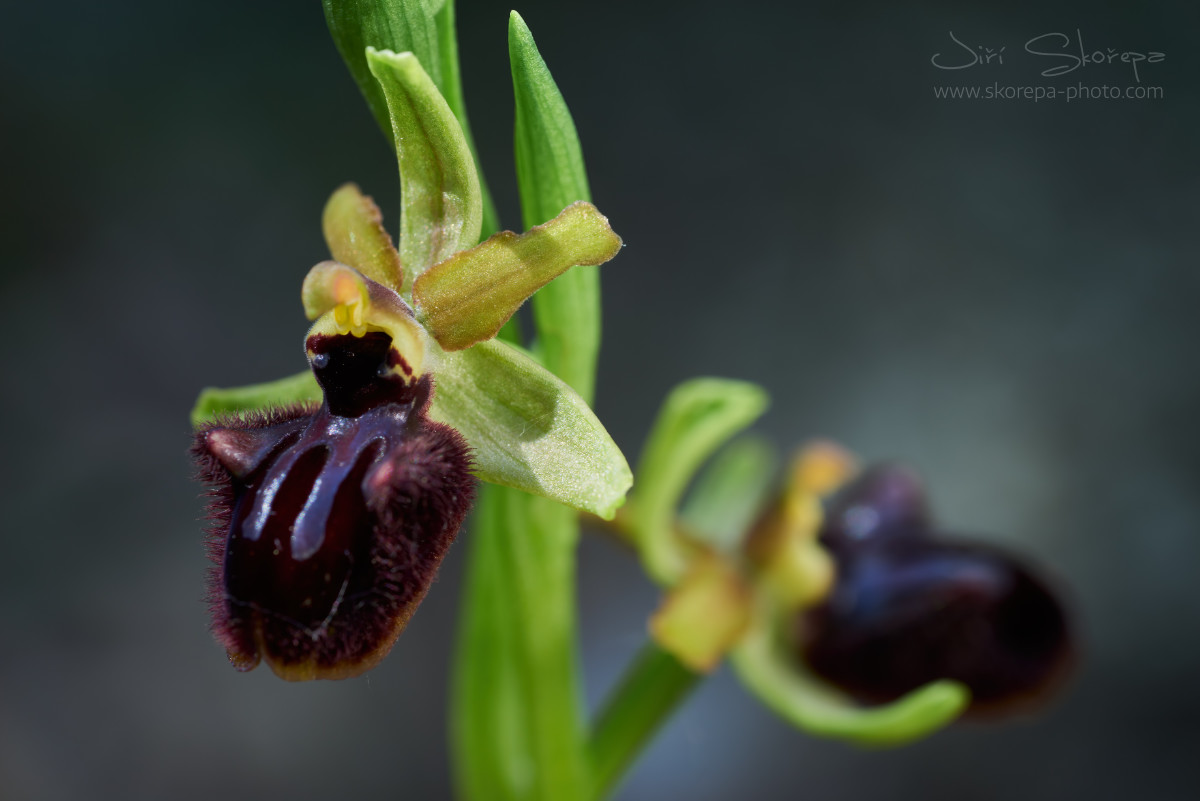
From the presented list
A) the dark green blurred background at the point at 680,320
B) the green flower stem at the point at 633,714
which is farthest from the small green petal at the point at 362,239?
the dark green blurred background at the point at 680,320

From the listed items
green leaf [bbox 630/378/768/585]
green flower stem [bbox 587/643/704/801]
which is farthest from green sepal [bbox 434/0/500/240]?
green flower stem [bbox 587/643/704/801]

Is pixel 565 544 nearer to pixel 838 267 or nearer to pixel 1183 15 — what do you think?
pixel 838 267

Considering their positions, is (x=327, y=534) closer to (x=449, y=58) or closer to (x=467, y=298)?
(x=467, y=298)

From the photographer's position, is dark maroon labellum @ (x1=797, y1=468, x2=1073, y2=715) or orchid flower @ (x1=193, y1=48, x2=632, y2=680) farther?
dark maroon labellum @ (x1=797, y1=468, x2=1073, y2=715)

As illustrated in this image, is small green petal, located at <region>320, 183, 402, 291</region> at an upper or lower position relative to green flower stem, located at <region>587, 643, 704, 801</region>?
upper
